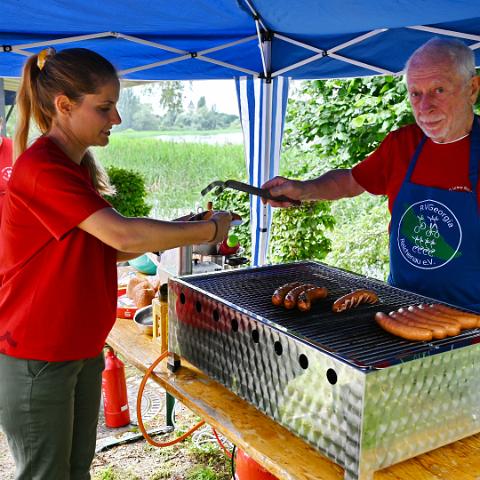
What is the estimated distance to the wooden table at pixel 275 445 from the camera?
1.42 meters

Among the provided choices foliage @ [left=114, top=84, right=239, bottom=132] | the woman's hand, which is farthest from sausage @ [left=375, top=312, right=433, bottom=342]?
foliage @ [left=114, top=84, right=239, bottom=132]

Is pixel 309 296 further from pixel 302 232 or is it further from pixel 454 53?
pixel 302 232

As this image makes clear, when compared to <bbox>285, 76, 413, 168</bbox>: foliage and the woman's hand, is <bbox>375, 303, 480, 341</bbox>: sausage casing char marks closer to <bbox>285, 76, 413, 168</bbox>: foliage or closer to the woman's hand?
the woman's hand

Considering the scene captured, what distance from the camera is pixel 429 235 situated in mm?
2250

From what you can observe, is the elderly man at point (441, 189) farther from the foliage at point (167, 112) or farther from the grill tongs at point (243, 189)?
the foliage at point (167, 112)

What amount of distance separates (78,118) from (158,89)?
683 inches

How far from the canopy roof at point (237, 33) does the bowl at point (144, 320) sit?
1845 mm

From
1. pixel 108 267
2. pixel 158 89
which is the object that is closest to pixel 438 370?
pixel 108 267

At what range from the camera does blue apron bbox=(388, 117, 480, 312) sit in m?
2.16

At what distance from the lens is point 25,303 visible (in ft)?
5.73

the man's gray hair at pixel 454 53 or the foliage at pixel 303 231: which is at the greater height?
the man's gray hair at pixel 454 53

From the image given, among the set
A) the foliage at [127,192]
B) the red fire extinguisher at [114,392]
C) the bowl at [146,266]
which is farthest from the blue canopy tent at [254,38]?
the foliage at [127,192]

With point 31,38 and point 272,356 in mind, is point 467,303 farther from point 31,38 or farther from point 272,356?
point 31,38

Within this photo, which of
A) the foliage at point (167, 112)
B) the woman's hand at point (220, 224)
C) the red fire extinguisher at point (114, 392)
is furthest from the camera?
the foliage at point (167, 112)
